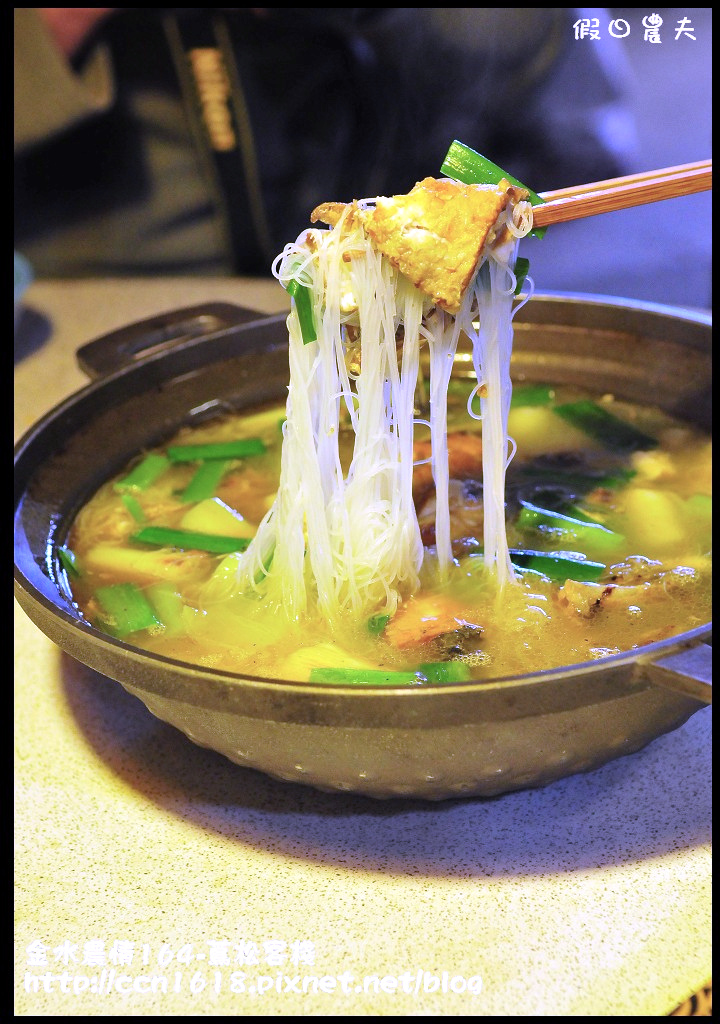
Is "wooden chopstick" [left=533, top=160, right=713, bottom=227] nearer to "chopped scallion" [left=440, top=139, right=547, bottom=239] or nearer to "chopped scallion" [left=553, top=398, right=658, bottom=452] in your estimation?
"chopped scallion" [left=440, top=139, right=547, bottom=239]

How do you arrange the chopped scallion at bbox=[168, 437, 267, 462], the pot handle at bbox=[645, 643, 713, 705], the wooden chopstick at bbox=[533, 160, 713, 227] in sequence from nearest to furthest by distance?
the pot handle at bbox=[645, 643, 713, 705]
the wooden chopstick at bbox=[533, 160, 713, 227]
the chopped scallion at bbox=[168, 437, 267, 462]

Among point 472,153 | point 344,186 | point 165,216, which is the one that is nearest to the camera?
point 472,153

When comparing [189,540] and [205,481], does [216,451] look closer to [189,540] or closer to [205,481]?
[205,481]

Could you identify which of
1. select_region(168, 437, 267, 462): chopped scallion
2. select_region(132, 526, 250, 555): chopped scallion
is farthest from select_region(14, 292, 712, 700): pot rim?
select_region(168, 437, 267, 462): chopped scallion

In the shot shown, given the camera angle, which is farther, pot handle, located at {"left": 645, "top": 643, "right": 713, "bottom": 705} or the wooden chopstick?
the wooden chopstick

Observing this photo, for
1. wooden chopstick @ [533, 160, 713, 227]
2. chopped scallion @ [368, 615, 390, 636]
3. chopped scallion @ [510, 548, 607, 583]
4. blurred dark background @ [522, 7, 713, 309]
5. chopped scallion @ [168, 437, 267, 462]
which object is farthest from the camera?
blurred dark background @ [522, 7, 713, 309]

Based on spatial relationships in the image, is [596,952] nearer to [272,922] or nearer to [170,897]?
[272,922]

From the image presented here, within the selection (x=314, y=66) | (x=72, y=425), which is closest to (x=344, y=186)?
(x=314, y=66)
